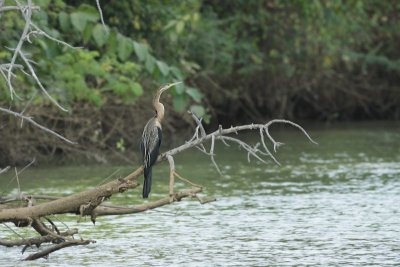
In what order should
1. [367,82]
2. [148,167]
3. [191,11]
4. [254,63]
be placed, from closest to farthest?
1. [148,167]
2. [191,11]
3. [254,63]
4. [367,82]

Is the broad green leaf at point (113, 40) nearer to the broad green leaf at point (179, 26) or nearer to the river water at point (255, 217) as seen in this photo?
the river water at point (255, 217)

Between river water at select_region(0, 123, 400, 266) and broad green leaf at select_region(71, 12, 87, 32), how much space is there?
1.82m

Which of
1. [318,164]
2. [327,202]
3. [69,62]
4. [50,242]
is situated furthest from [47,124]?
[50,242]

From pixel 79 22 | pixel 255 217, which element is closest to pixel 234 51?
pixel 79 22

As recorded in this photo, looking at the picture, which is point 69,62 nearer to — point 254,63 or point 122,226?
point 122,226

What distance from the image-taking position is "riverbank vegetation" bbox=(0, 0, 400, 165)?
50.5 ft

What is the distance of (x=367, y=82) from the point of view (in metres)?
26.5

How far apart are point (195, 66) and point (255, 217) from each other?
694cm

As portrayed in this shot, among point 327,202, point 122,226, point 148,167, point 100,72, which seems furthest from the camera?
point 100,72

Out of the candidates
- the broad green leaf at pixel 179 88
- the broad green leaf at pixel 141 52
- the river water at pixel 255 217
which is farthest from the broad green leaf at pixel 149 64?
the river water at pixel 255 217

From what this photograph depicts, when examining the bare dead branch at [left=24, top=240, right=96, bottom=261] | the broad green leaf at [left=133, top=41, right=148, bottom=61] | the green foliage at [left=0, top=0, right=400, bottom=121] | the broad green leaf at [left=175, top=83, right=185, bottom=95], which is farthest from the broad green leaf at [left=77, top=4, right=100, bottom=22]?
the bare dead branch at [left=24, top=240, right=96, bottom=261]

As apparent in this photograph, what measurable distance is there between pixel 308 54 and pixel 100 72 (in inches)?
382

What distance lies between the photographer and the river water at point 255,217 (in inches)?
365

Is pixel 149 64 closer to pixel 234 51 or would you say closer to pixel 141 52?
pixel 141 52
